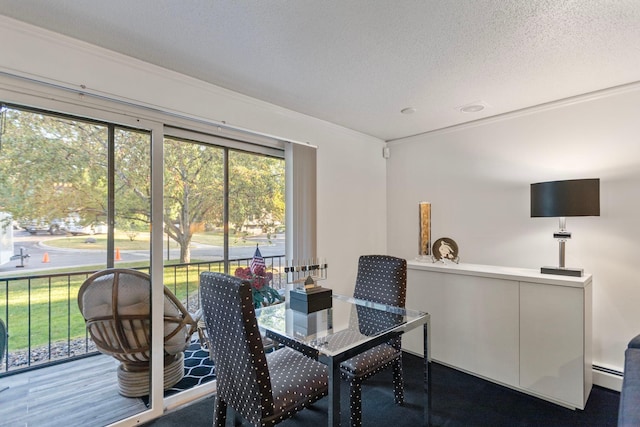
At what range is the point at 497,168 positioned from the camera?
10.3 feet

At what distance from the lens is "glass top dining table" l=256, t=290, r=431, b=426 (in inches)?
60.5

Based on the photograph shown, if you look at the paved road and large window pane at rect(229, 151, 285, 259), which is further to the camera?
large window pane at rect(229, 151, 285, 259)

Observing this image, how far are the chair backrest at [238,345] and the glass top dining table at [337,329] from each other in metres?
0.29

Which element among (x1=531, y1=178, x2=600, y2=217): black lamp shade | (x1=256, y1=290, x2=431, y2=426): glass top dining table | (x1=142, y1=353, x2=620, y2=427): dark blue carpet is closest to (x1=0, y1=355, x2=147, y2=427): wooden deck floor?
(x1=142, y1=353, x2=620, y2=427): dark blue carpet

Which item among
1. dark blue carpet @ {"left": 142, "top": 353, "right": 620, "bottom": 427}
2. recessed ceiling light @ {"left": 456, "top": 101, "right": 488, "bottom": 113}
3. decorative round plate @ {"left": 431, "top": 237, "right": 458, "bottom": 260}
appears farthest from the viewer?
Answer: decorative round plate @ {"left": 431, "top": 237, "right": 458, "bottom": 260}

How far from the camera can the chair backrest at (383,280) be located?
2.45 m

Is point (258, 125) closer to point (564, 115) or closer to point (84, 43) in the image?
point (84, 43)

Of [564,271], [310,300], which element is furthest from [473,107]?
[310,300]

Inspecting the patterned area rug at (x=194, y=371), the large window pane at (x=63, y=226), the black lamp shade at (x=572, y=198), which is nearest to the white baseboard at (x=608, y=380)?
the black lamp shade at (x=572, y=198)

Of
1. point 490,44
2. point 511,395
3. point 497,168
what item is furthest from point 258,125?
point 511,395

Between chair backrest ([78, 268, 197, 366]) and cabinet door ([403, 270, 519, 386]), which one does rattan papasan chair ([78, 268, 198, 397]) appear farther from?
cabinet door ([403, 270, 519, 386])

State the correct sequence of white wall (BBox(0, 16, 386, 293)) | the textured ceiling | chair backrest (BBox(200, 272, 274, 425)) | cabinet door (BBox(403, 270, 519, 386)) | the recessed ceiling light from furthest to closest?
1. the recessed ceiling light
2. cabinet door (BBox(403, 270, 519, 386))
3. white wall (BBox(0, 16, 386, 293))
4. the textured ceiling
5. chair backrest (BBox(200, 272, 274, 425))

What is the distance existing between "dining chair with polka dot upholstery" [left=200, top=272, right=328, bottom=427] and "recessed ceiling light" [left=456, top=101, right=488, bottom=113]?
2.50m

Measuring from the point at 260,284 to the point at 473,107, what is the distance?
2539 mm
